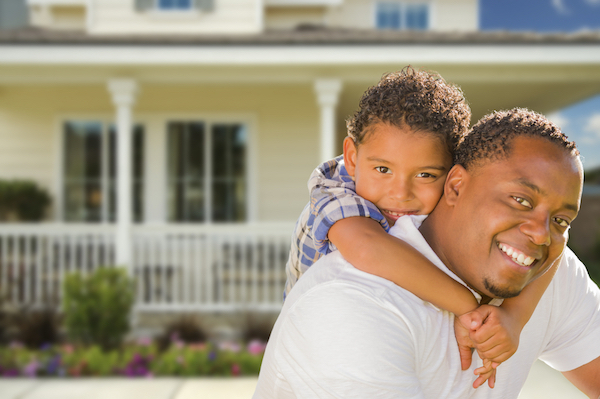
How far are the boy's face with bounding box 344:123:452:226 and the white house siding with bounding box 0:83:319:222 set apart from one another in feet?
22.8

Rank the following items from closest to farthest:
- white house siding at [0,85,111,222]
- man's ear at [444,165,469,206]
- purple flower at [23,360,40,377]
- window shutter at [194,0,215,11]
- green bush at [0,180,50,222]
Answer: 1. man's ear at [444,165,469,206]
2. purple flower at [23,360,40,377]
3. green bush at [0,180,50,222]
4. window shutter at [194,0,215,11]
5. white house siding at [0,85,111,222]

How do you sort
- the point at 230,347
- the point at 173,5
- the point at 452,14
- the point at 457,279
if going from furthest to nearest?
the point at 452,14
the point at 173,5
the point at 230,347
the point at 457,279

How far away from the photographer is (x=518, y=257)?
1310 mm

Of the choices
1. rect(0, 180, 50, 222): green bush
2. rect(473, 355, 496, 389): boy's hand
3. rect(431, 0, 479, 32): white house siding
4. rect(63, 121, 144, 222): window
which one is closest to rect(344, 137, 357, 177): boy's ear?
rect(473, 355, 496, 389): boy's hand

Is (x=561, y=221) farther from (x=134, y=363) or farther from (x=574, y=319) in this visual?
(x=134, y=363)

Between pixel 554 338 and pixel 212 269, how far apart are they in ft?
19.4

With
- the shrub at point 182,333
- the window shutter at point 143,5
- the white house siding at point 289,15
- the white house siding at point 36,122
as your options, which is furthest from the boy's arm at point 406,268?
the white house siding at point 289,15

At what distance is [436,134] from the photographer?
1.57 metres

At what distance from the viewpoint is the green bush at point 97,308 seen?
18.5ft

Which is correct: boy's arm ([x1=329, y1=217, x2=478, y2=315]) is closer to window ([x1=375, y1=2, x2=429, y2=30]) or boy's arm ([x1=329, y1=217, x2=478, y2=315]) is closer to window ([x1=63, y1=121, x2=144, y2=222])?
window ([x1=63, y1=121, x2=144, y2=222])

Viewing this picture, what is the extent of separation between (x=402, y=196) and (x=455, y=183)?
20 centimetres

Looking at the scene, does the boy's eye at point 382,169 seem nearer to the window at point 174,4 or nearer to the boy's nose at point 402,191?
the boy's nose at point 402,191

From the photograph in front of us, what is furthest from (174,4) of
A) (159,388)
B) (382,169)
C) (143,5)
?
(382,169)

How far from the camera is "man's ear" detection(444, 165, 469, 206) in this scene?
4.72ft
